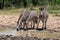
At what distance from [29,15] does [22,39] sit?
435 centimetres

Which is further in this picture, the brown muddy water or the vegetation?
the vegetation

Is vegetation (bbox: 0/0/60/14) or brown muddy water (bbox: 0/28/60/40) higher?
brown muddy water (bbox: 0/28/60/40)

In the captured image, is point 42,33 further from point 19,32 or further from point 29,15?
point 29,15

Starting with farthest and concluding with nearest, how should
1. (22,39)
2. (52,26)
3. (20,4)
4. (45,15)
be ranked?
1. (20,4)
2. (52,26)
3. (45,15)
4. (22,39)

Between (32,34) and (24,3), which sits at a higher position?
(32,34)

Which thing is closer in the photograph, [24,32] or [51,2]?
[24,32]

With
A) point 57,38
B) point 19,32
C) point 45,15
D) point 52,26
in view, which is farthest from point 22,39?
point 52,26

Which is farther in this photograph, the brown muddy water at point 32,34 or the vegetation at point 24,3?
the vegetation at point 24,3

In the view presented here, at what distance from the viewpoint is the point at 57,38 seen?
12.5m

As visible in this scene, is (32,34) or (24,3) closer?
(32,34)

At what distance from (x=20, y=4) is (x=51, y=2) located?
481 cm

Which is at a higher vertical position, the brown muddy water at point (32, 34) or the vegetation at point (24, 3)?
A: the brown muddy water at point (32, 34)

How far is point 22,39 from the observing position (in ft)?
39.8

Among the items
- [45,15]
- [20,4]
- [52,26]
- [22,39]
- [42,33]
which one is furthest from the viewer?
[20,4]
